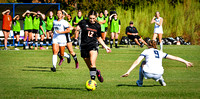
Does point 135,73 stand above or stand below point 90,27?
below

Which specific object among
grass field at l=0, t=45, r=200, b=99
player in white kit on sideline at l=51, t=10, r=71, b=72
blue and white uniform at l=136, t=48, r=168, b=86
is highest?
player in white kit on sideline at l=51, t=10, r=71, b=72

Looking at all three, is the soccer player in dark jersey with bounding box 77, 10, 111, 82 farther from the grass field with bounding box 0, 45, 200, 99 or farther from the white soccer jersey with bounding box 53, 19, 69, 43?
the white soccer jersey with bounding box 53, 19, 69, 43

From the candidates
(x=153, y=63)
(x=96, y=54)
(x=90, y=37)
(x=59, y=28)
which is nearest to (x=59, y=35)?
(x=59, y=28)

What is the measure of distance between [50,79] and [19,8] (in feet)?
65.7

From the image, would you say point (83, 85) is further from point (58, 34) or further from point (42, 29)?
point (42, 29)

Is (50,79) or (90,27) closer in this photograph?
(90,27)

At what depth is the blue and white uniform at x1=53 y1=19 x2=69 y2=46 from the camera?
13.8m

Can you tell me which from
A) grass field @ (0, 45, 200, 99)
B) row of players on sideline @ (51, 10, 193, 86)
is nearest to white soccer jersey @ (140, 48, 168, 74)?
row of players on sideline @ (51, 10, 193, 86)

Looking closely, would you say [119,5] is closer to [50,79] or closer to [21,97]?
[50,79]

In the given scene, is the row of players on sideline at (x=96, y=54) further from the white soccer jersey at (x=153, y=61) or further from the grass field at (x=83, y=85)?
the grass field at (x=83, y=85)

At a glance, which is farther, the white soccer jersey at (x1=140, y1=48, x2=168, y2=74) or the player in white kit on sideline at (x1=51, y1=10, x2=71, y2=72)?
the player in white kit on sideline at (x1=51, y1=10, x2=71, y2=72)

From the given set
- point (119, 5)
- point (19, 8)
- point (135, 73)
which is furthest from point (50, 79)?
point (119, 5)

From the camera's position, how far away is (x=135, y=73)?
13.1m

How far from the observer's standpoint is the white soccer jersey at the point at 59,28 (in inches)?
541
